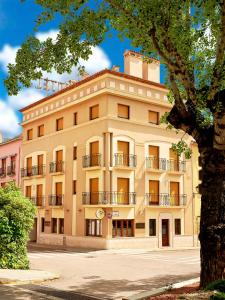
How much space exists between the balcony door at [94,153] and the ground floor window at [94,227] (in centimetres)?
418

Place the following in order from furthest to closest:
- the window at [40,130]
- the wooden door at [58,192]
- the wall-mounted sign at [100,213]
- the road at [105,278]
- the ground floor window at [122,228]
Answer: the window at [40,130]
the wooden door at [58,192]
the ground floor window at [122,228]
the wall-mounted sign at [100,213]
the road at [105,278]

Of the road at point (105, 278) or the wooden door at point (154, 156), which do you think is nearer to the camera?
the road at point (105, 278)

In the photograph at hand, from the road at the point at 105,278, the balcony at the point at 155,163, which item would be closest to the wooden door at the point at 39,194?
the balcony at the point at 155,163

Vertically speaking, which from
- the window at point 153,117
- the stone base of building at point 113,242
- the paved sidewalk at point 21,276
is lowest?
the stone base of building at point 113,242

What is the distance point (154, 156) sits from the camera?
111ft

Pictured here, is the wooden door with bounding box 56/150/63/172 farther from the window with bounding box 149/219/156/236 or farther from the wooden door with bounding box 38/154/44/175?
the window with bounding box 149/219/156/236

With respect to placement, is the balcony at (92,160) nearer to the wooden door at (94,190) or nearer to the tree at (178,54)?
the wooden door at (94,190)

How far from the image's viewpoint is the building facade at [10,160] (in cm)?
4269

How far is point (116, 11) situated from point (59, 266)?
42.4ft

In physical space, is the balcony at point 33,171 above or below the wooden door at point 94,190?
above

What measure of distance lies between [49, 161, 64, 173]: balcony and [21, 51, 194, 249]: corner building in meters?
0.09

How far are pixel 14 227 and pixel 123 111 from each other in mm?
16944

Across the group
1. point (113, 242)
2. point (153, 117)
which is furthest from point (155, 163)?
point (113, 242)

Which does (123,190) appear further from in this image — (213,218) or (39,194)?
(213,218)
